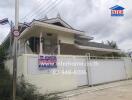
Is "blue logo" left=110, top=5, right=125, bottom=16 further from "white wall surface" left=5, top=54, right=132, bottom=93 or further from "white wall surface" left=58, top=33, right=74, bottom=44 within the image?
"white wall surface" left=58, top=33, right=74, bottom=44

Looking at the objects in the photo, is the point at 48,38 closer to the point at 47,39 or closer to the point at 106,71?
the point at 47,39

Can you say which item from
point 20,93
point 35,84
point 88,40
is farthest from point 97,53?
point 20,93

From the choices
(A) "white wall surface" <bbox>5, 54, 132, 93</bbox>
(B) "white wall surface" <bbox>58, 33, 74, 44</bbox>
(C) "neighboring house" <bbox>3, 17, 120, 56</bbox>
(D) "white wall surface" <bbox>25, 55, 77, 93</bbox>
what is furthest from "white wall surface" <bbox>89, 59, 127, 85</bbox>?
(B) "white wall surface" <bbox>58, 33, 74, 44</bbox>

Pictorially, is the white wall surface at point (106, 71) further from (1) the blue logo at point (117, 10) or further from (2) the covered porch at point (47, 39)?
(1) the blue logo at point (117, 10)

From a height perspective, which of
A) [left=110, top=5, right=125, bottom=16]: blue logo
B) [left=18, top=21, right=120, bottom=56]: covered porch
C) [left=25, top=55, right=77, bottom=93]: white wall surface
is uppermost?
[left=110, top=5, right=125, bottom=16]: blue logo

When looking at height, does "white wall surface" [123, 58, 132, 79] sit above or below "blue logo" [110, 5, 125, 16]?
below

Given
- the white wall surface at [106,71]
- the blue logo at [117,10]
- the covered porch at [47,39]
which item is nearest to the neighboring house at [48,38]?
the covered porch at [47,39]

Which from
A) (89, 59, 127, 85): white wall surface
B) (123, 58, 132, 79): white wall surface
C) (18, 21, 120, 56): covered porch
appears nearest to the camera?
(89, 59, 127, 85): white wall surface

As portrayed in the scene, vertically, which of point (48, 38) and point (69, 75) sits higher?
point (48, 38)

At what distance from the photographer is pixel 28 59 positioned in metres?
9.39

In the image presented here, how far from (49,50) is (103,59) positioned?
4369 mm

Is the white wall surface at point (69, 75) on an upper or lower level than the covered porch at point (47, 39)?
lower

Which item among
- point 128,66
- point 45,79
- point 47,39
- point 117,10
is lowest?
point 45,79

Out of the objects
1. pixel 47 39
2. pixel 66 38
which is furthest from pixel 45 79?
pixel 66 38
